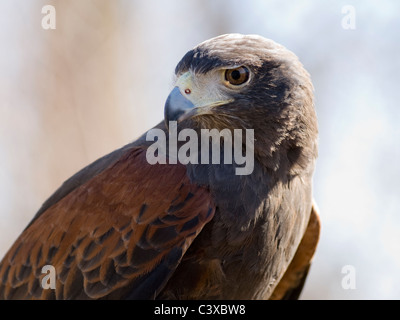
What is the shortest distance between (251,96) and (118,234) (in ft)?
4.97

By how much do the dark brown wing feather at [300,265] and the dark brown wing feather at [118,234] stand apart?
1.70 m

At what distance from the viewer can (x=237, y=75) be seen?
5504 mm

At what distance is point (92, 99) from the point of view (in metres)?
11.2

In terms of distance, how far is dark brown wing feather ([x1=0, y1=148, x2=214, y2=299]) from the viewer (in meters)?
5.27

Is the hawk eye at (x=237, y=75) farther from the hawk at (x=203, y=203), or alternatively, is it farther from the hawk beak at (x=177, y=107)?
the hawk beak at (x=177, y=107)

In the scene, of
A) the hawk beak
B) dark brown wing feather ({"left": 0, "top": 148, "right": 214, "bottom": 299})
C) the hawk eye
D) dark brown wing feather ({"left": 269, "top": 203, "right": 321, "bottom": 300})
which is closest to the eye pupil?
the hawk eye

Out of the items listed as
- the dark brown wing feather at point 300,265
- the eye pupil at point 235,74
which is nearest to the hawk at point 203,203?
the eye pupil at point 235,74

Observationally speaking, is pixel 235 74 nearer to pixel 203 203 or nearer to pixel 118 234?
pixel 203 203

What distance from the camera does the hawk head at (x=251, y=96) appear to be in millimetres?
5500

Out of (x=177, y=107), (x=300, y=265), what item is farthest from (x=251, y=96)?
(x=300, y=265)
